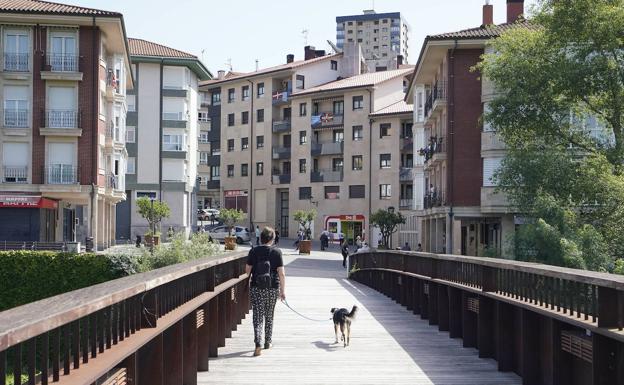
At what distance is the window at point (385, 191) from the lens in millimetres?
80312

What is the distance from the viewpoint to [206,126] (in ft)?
338

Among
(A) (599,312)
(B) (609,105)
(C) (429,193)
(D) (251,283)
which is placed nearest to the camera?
(A) (599,312)

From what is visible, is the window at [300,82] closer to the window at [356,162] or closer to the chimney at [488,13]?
the window at [356,162]

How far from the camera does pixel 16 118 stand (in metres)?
48.5

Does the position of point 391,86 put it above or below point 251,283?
above

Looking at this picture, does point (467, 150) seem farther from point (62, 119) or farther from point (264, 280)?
point (264, 280)

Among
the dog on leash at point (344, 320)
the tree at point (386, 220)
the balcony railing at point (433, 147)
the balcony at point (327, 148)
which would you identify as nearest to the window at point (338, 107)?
the balcony at point (327, 148)

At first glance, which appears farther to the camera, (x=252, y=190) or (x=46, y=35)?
(x=252, y=190)

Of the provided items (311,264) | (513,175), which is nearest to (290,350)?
(513,175)

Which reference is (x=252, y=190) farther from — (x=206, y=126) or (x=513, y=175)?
(x=513, y=175)

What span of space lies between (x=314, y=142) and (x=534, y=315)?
77.3 metres

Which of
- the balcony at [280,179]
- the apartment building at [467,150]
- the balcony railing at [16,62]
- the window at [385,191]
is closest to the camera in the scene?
the apartment building at [467,150]

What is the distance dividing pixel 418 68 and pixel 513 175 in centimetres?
2264

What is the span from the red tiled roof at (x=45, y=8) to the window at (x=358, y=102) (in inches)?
1448
